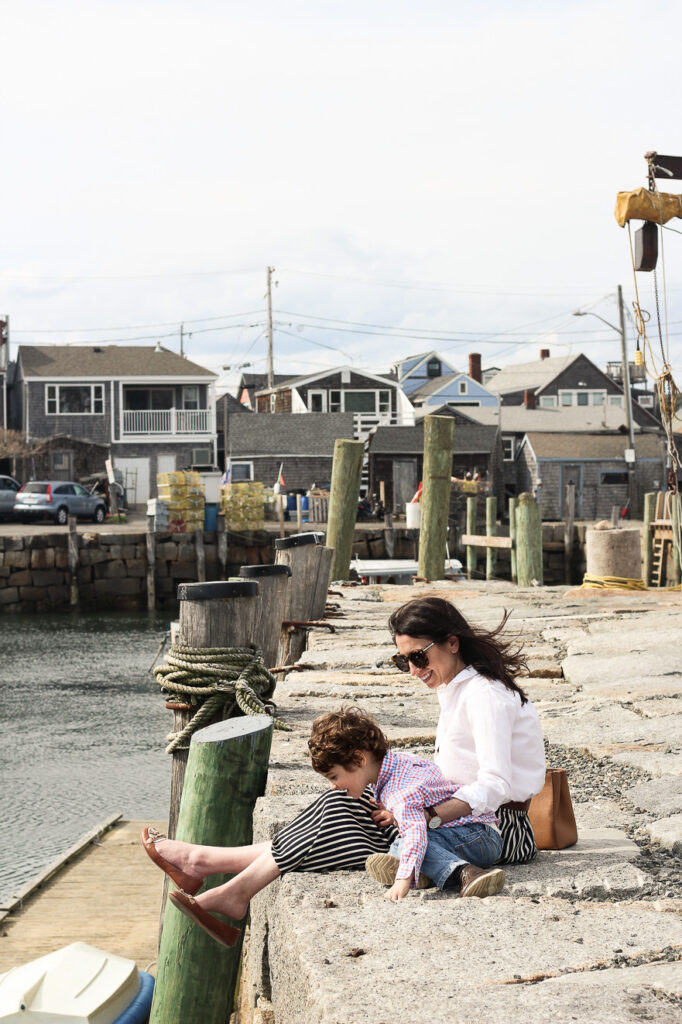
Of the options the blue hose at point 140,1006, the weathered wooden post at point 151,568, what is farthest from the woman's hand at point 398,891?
the weathered wooden post at point 151,568

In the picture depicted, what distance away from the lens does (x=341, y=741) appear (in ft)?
11.9

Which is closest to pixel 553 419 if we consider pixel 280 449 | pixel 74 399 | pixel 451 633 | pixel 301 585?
pixel 280 449

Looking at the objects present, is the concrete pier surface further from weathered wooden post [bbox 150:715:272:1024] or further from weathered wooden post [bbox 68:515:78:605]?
weathered wooden post [bbox 68:515:78:605]

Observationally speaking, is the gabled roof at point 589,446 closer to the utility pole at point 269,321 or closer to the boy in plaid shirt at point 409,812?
the utility pole at point 269,321

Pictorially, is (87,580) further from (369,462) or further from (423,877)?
(423,877)

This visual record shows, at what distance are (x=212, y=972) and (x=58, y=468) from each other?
4365 centimetres

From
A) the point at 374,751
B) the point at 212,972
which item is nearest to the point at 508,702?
the point at 374,751

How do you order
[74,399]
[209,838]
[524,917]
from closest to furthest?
[524,917], [209,838], [74,399]

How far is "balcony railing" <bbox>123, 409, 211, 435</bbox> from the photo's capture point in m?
47.7

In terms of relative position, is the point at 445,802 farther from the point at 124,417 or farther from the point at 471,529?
the point at 124,417

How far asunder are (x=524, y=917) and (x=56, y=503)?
3400 centimetres

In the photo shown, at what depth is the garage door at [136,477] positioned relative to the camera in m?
47.3

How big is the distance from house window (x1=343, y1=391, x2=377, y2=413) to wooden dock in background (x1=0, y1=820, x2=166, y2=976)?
46105mm

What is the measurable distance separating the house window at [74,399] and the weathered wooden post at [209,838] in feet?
148
